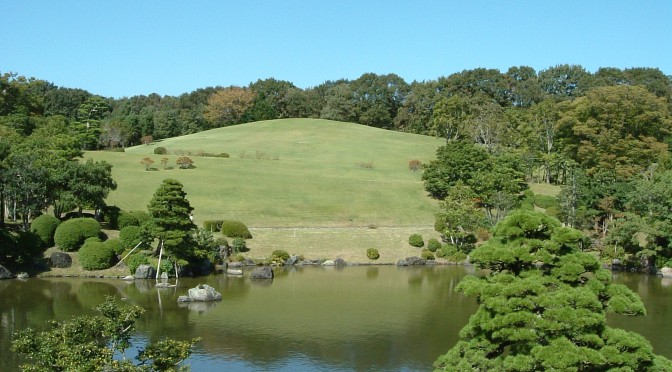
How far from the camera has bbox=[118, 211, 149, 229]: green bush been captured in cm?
5150

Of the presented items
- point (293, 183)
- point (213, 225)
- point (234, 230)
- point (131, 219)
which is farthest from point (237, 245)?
point (293, 183)

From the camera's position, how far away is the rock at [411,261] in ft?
173

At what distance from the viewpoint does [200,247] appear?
1837 inches

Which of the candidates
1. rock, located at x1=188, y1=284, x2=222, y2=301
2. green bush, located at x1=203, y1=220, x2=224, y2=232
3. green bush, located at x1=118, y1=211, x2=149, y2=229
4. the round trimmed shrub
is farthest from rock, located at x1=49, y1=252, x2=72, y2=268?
rock, located at x1=188, y1=284, x2=222, y2=301

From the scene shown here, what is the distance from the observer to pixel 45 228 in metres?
46.4

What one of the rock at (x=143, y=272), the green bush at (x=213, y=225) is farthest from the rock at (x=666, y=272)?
the rock at (x=143, y=272)

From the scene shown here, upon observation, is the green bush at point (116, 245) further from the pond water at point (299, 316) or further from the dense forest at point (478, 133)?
the dense forest at point (478, 133)

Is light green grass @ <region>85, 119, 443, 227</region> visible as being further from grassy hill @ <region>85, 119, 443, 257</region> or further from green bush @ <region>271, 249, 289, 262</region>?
green bush @ <region>271, 249, 289, 262</region>

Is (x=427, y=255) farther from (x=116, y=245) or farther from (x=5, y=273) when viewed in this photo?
(x=5, y=273)

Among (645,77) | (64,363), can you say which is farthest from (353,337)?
(645,77)

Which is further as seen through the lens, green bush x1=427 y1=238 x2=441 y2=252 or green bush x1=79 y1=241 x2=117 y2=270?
green bush x1=427 y1=238 x2=441 y2=252

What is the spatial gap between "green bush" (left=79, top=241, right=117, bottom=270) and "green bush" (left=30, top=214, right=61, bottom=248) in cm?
339

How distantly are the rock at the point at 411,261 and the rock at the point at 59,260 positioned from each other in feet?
82.7

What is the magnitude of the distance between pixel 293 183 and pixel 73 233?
1190 inches
